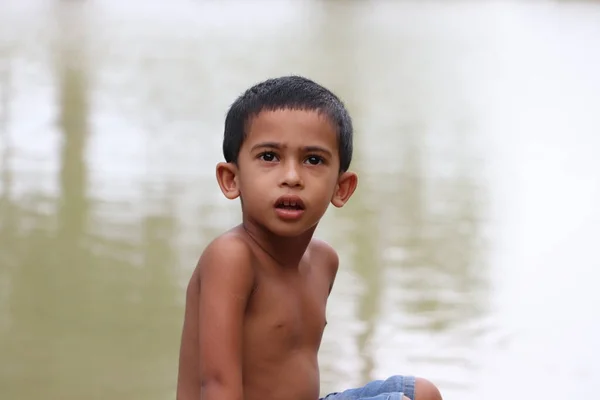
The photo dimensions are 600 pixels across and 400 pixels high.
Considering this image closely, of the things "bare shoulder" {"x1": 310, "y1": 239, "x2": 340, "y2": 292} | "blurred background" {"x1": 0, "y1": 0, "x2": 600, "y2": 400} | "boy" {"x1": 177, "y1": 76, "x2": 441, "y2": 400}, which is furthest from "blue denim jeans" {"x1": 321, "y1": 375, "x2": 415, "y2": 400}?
"blurred background" {"x1": 0, "y1": 0, "x2": 600, "y2": 400}

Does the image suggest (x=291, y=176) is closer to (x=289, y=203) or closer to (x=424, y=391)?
(x=289, y=203)

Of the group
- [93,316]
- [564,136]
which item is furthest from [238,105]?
[564,136]

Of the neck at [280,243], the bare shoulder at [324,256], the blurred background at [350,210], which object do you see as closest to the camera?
the neck at [280,243]

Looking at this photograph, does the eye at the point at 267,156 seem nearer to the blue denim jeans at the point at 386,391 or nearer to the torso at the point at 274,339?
the torso at the point at 274,339

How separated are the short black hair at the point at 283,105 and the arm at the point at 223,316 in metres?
0.15

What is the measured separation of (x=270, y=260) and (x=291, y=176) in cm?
13

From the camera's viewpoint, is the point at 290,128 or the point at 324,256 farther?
the point at 324,256

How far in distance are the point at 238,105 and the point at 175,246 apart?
1.86 meters

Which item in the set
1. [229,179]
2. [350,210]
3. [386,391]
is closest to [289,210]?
[229,179]

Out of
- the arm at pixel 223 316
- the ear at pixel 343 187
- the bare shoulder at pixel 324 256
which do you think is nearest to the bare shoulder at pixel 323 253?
the bare shoulder at pixel 324 256

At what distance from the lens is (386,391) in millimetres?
1346

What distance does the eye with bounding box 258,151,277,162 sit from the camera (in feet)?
4.29

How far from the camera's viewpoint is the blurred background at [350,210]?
2303mm

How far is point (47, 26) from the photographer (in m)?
8.98
